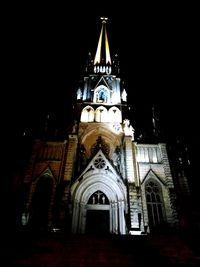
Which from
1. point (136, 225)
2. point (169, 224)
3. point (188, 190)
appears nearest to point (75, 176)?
point (136, 225)

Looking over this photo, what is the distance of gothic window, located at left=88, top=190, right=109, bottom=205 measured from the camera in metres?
19.6

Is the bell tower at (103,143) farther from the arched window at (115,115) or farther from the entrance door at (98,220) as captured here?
the entrance door at (98,220)

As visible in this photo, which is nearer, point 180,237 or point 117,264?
point 117,264

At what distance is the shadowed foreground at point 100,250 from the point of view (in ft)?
24.7

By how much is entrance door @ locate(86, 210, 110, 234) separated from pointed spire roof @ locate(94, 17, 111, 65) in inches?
907

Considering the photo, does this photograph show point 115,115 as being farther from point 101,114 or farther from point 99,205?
point 99,205

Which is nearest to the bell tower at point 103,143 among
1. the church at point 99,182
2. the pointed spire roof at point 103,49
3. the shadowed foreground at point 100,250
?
the church at point 99,182

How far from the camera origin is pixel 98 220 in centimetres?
Answer: 1916

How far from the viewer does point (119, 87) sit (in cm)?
2844

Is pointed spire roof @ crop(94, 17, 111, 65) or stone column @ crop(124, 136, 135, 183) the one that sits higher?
pointed spire roof @ crop(94, 17, 111, 65)

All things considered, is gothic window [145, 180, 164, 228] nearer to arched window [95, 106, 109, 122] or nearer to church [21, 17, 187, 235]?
church [21, 17, 187, 235]

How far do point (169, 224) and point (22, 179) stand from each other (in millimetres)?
13814

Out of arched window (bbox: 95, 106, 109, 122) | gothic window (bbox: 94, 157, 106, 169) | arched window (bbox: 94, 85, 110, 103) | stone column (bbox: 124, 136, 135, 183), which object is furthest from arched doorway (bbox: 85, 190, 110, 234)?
arched window (bbox: 94, 85, 110, 103)

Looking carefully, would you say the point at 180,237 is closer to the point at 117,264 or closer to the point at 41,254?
the point at 117,264
